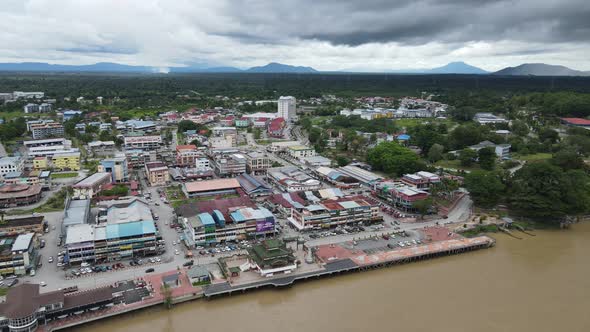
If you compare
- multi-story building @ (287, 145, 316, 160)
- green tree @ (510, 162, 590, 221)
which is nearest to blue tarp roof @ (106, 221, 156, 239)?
multi-story building @ (287, 145, 316, 160)

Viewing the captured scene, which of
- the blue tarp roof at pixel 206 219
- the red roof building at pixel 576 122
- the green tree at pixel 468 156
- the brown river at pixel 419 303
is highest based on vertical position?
the red roof building at pixel 576 122

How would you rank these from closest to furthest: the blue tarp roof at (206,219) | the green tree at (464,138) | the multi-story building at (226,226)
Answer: the multi-story building at (226,226) < the blue tarp roof at (206,219) < the green tree at (464,138)

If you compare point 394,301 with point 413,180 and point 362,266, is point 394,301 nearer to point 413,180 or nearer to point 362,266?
point 362,266

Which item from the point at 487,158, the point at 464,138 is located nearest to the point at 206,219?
the point at 487,158

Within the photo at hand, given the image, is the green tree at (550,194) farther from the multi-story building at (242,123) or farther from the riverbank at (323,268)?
the multi-story building at (242,123)

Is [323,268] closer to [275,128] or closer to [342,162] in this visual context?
[342,162]

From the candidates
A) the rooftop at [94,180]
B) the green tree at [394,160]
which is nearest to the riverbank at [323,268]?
the green tree at [394,160]

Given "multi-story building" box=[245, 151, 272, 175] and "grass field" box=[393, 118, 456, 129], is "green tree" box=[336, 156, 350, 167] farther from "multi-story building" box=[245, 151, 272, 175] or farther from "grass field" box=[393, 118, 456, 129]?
"grass field" box=[393, 118, 456, 129]
